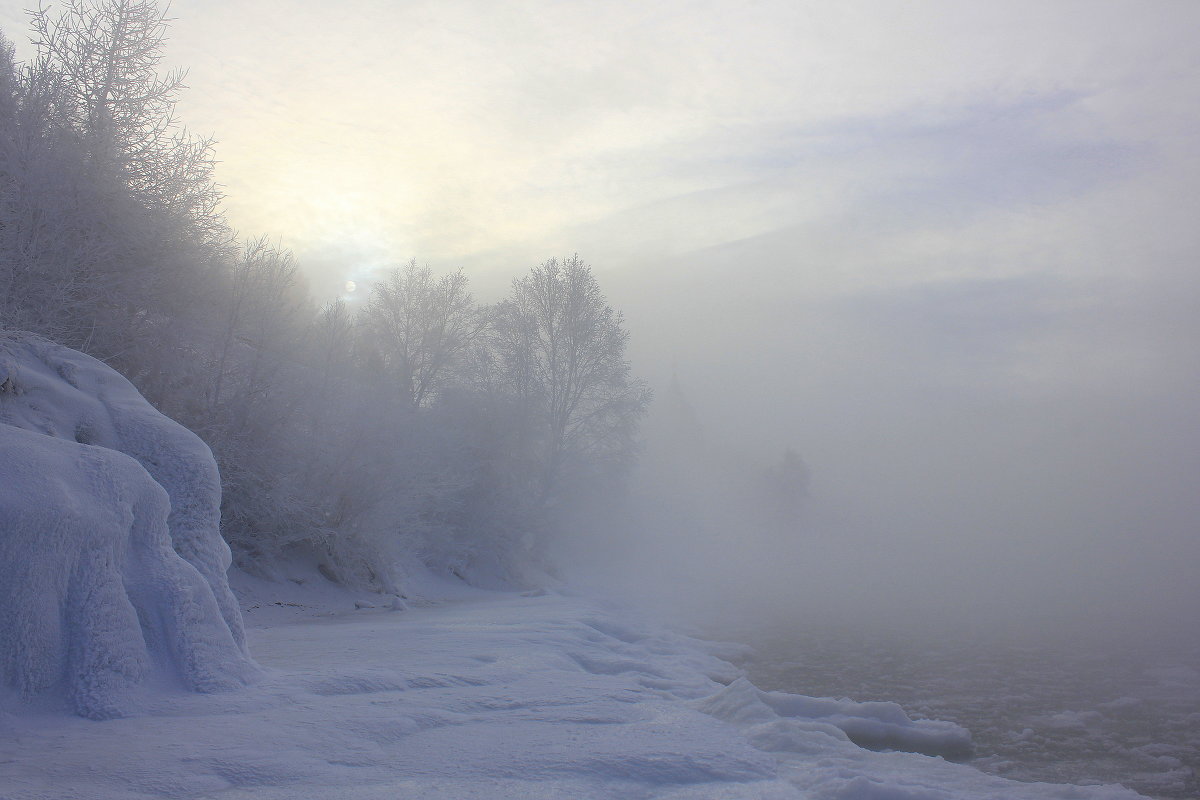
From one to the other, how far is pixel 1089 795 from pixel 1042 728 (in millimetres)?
3897

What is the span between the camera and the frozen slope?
3981 millimetres

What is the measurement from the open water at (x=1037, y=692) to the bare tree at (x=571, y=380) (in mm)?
11160

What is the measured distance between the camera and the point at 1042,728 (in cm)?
912

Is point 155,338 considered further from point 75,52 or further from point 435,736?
point 435,736

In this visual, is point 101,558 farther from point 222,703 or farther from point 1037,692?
point 1037,692

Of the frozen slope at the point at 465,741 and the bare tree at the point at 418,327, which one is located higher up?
the bare tree at the point at 418,327

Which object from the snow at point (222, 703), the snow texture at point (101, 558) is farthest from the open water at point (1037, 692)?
the snow texture at point (101, 558)

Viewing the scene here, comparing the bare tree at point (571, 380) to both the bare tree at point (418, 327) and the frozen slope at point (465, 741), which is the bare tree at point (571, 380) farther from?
the frozen slope at point (465, 741)

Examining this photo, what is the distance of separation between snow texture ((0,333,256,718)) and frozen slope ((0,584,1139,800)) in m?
0.29

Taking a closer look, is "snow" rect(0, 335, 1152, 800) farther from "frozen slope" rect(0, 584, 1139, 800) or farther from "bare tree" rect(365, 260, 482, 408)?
"bare tree" rect(365, 260, 482, 408)

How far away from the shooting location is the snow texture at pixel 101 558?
4652 mm

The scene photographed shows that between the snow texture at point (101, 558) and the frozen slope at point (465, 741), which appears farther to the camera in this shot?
the snow texture at point (101, 558)

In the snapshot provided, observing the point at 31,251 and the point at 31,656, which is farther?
the point at 31,251

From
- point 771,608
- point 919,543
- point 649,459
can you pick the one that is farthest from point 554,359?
point 919,543
